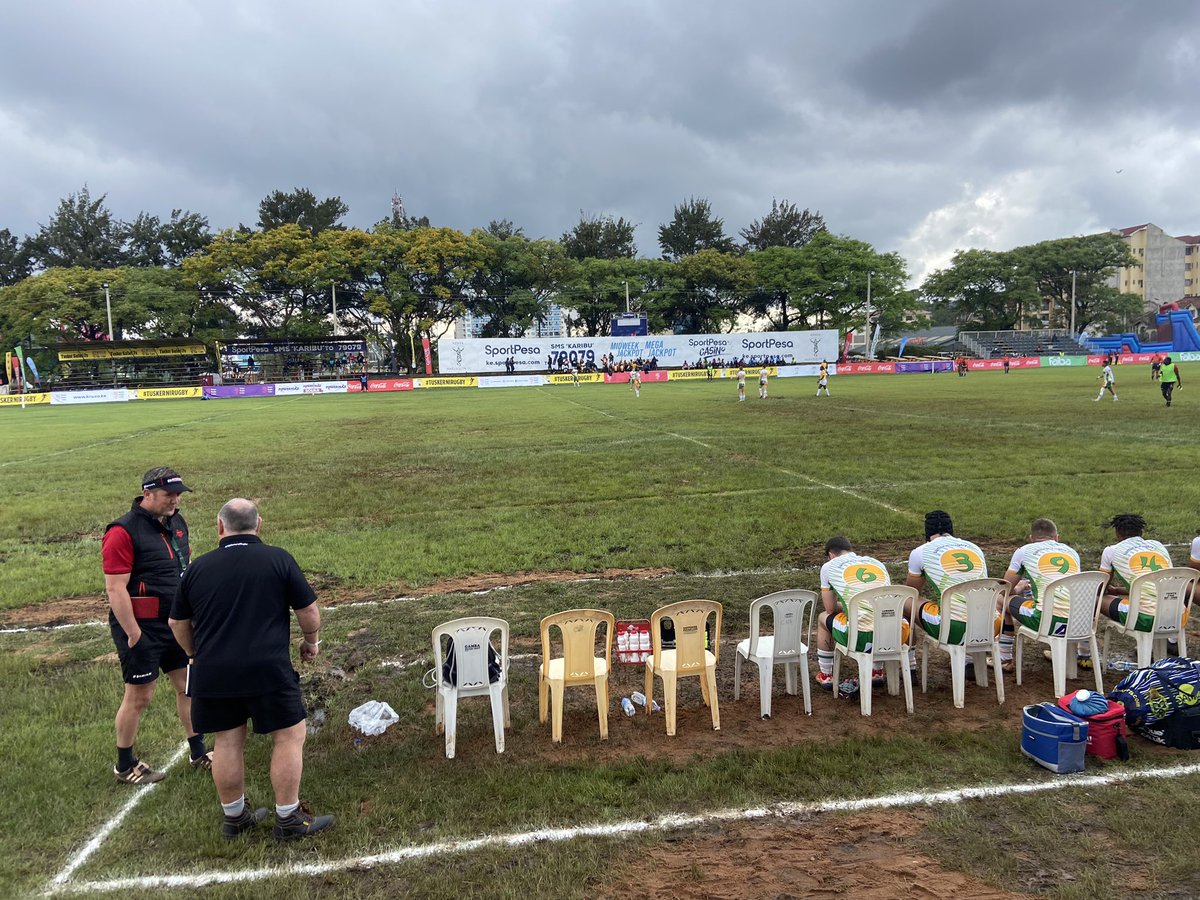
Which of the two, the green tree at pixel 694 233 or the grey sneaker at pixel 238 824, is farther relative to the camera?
the green tree at pixel 694 233

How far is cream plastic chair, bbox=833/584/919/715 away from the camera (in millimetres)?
5188

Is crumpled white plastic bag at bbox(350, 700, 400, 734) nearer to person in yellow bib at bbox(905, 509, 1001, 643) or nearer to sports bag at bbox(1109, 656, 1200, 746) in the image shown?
person in yellow bib at bbox(905, 509, 1001, 643)

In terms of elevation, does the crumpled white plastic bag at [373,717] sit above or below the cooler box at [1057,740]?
below

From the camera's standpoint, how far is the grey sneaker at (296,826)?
401 centimetres

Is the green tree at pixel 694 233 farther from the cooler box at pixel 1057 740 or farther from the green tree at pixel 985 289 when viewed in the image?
the cooler box at pixel 1057 740

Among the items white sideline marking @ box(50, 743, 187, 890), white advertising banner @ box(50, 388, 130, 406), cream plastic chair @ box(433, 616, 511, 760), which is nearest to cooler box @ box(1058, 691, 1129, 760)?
cream plastic chair @ box(433, 616, 511, 760)

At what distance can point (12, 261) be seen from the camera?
76.6 m

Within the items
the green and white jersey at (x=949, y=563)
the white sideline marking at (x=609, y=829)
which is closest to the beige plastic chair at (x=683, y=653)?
the white sideline marking at (x=609, y=829)

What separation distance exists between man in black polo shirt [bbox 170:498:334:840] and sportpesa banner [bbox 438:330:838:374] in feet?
187

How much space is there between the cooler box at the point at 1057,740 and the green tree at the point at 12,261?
9976 cm

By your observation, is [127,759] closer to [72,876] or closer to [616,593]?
[72,876]

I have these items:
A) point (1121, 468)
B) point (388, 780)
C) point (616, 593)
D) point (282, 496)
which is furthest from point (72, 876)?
point (1121, 468)

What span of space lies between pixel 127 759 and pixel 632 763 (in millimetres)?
3371

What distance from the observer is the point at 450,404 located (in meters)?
37.5
